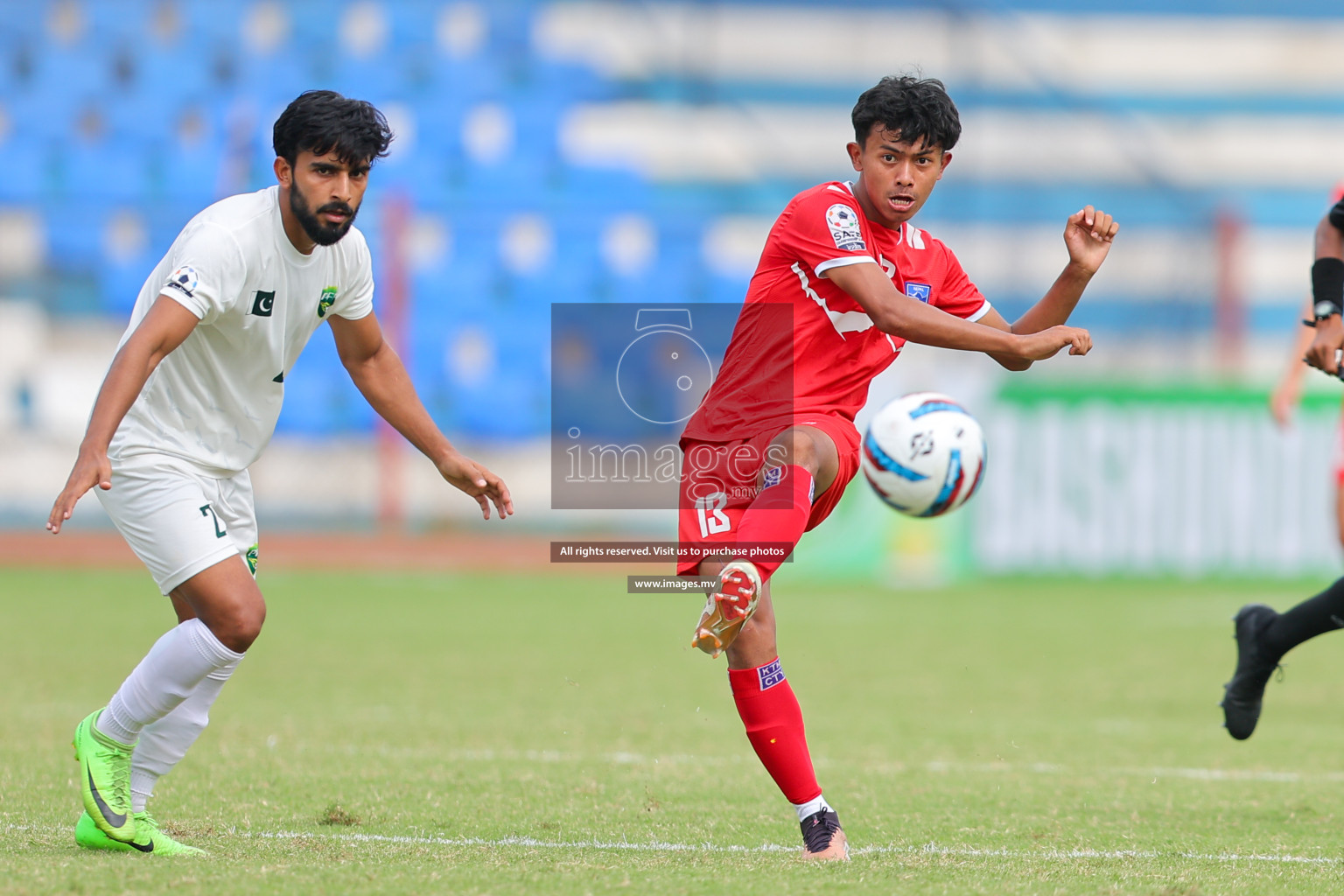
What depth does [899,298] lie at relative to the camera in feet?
13.9

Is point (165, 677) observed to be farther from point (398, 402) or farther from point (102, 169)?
point (102, 169)

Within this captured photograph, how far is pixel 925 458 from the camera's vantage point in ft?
17.3

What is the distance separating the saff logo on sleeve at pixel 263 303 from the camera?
4.29m

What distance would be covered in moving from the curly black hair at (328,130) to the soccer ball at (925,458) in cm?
209

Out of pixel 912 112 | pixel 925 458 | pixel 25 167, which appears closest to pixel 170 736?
pixel 925 458

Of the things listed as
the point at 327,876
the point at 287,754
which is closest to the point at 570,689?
the point at 287,754

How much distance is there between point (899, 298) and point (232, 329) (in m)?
Answer: 1.86

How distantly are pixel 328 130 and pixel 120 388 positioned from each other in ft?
2.90

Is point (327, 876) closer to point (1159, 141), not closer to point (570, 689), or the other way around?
point (570, 689)

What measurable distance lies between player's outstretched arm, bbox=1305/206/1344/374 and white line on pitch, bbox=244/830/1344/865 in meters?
1.57

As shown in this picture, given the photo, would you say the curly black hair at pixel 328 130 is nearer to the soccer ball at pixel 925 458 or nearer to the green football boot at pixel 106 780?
the green football boot at pixel 106 780

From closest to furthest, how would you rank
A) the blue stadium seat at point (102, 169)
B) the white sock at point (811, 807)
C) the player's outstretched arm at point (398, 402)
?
the white sock at point (811, 807)
the player's outstretched arm at point (398, 402)
the blue stadium seat at point (102, 169)

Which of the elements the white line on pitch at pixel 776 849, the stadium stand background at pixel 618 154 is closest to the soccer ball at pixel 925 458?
the white line on pitch at pixel 776 849

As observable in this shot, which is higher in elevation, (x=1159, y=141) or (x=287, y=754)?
(x=1159, y=141)
